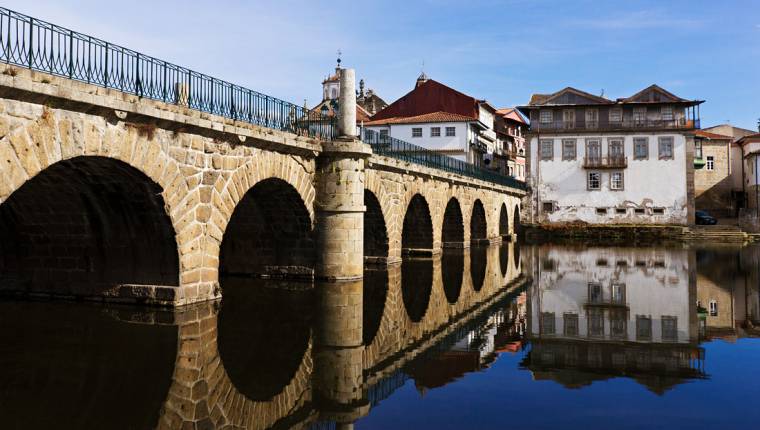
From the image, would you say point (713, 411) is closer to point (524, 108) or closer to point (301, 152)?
point (301, 152)

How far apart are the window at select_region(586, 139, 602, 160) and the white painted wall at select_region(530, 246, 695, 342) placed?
21403 mm

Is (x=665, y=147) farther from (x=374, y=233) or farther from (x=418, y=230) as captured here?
(x=374, y=233)

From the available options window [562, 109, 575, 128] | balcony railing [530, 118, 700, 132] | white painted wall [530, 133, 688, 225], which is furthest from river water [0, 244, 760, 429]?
window [562, 109, 575, 128]

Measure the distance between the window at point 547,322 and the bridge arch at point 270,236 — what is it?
6.62 meters

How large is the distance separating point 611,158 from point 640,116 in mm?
4018

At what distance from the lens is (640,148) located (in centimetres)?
5162

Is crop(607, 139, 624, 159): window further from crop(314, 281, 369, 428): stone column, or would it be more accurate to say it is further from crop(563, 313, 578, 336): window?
crop(314, 281, 369, 428): stone column

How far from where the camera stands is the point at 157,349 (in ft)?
31.3

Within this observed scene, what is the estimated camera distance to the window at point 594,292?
53.7ft

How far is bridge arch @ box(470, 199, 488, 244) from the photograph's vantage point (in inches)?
1528

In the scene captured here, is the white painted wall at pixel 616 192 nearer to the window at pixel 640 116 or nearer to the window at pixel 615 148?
the window at pixel 615 148

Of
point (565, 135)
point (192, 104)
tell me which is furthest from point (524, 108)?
point (192, 104)

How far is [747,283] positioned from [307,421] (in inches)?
711

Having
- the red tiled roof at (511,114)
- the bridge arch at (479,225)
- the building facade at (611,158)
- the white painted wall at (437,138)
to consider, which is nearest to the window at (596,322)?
the bridge arch at (479,225)
